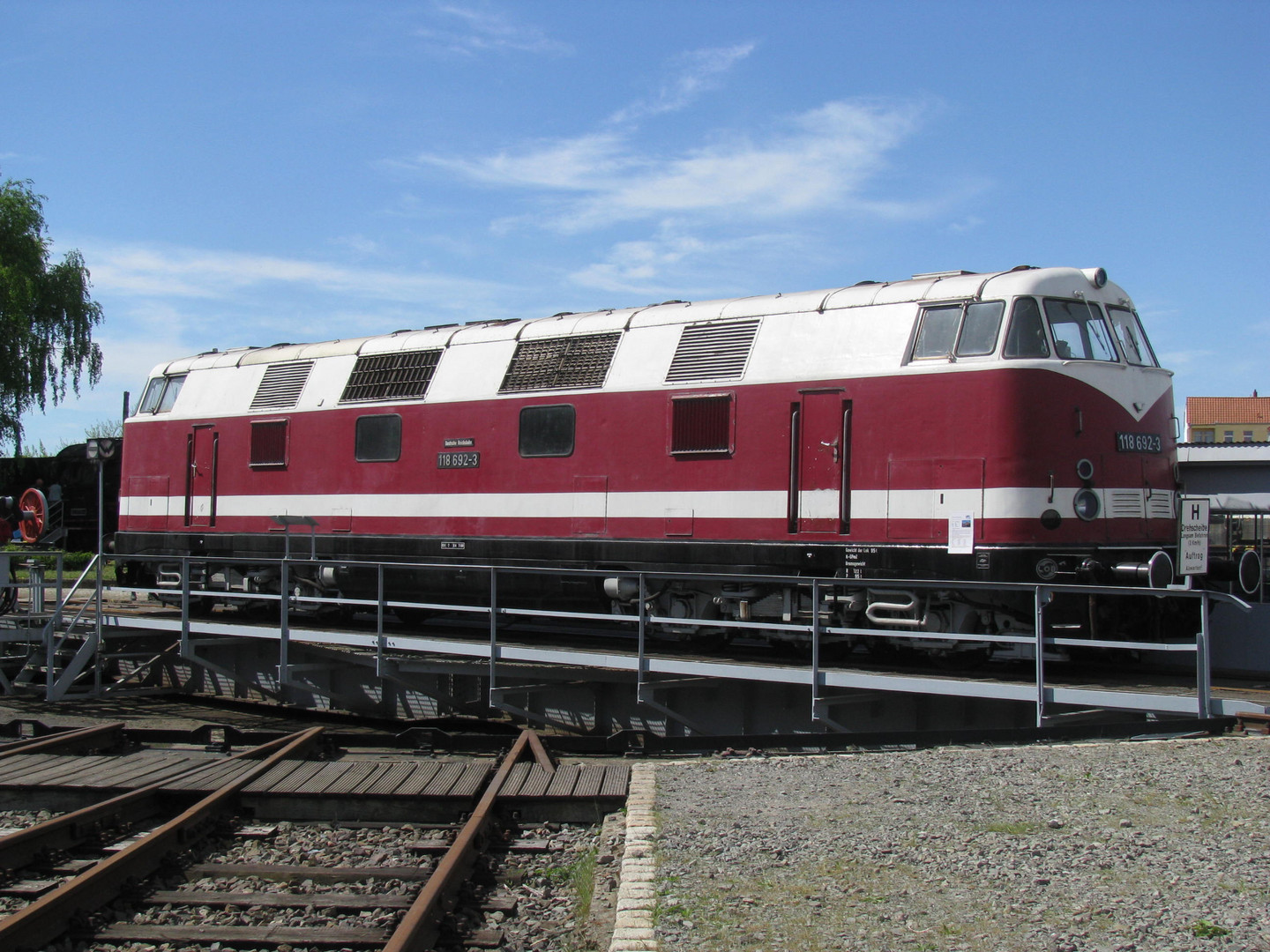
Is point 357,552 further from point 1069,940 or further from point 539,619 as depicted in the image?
point 1069,940

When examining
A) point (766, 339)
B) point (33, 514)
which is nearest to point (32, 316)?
point (33, 514)

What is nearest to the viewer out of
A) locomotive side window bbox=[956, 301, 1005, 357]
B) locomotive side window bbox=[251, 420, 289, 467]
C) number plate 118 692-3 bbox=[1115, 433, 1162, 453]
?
locomotive side window bbox=[956, 301, 1005, 357]

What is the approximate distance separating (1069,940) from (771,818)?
7.53ft

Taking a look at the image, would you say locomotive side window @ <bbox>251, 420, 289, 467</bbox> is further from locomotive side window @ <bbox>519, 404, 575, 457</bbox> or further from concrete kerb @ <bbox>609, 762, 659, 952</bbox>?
concrete kerb @ <bbox>609, 762, 659, 952</bbox>

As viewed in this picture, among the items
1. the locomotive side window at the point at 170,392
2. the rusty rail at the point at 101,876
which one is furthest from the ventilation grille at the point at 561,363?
the locomotive side window at the point at 170,392

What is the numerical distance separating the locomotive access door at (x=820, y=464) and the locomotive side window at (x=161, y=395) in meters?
10.6

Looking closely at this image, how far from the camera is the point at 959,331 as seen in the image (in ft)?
33.9

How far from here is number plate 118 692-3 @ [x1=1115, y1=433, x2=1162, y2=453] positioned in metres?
10.3

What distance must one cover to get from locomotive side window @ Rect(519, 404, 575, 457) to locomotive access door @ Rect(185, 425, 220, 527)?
5.75 metres

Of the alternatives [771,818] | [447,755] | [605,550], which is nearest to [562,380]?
[605,550]

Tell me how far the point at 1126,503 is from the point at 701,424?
423cm

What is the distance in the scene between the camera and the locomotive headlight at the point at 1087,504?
9906 millimetres

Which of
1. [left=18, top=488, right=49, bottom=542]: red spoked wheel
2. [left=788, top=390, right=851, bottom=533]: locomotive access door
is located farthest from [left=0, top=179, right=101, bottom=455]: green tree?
[left=788, top=390, right=851, bottom=533]: locomotive access door

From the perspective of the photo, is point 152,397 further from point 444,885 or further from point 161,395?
point 444,885
